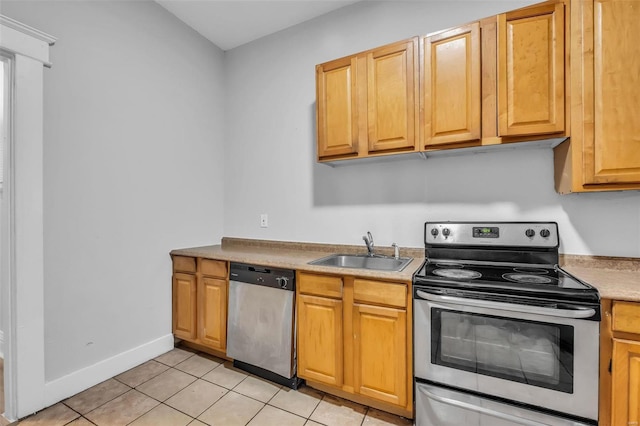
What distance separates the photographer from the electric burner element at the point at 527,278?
4.73 ft

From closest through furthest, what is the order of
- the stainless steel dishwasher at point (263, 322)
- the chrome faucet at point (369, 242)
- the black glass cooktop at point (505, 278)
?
the black glass cooktop at point (505, 278), the stainless steel dishwasher at point (263, 322), the chrome faucet at point (369, 242)

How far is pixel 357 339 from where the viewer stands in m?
1.73

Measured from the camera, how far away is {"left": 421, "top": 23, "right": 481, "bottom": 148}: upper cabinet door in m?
1.67

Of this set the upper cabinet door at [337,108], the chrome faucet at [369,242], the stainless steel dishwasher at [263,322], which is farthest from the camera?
the chrome faucet at [369,242]

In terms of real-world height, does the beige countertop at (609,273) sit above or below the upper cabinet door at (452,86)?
below

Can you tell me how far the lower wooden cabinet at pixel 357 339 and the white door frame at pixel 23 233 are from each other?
1570 mm

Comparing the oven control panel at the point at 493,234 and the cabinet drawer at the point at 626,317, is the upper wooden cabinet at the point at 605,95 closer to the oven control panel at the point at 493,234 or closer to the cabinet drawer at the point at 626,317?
the oven control panel at the point at 493,234

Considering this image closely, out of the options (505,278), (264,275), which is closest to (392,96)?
(505,278)

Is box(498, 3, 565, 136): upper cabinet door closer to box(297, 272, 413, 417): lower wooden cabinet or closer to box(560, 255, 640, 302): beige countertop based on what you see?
box(560, 255, 640, 302): beige countertop

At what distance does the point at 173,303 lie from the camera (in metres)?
2.54

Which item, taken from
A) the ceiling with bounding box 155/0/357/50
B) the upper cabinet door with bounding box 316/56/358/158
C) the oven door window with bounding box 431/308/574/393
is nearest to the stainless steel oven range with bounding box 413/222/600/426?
the oven door window with bounding box 431/308/574/393

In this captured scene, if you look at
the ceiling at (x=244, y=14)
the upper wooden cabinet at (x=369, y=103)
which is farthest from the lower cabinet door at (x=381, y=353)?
the ceiling at (x=244, y=14)

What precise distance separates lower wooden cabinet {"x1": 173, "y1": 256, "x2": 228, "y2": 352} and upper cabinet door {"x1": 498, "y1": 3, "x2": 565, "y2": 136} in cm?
215

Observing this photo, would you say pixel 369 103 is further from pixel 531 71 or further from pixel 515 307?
pixel 515 307
